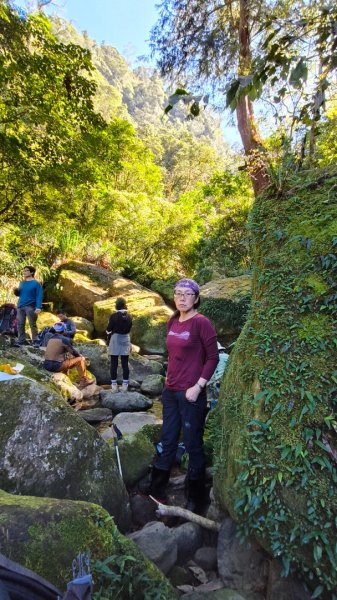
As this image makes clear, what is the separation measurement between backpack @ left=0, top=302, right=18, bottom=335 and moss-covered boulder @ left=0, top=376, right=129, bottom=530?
22.2ft

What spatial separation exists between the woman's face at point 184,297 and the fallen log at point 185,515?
167cm

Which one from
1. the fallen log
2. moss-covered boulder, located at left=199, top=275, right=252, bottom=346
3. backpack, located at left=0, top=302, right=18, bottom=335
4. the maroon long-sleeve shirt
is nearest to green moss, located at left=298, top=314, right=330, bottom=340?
the maroon long-sleeve shirt

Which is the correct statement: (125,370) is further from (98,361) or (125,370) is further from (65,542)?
(65,542)

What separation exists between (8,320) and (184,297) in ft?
24.4

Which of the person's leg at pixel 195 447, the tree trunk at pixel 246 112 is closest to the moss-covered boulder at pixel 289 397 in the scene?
the person's leg at pixel 195 447

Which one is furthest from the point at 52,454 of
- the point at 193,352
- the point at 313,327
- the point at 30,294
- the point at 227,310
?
the point at 227,310

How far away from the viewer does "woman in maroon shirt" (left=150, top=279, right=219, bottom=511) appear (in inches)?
128

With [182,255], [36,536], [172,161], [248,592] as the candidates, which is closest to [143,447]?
[248,592]

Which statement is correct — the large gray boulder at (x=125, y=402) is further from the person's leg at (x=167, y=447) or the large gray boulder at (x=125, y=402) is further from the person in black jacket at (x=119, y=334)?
the person's leg at (x=167, y=447)

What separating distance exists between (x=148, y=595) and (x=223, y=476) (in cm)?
95

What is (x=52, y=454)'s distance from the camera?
2.81m

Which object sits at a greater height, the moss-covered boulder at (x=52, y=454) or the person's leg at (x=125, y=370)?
the moss-covered boulder at (x=52, y=454)

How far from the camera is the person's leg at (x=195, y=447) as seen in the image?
3266 millimetres

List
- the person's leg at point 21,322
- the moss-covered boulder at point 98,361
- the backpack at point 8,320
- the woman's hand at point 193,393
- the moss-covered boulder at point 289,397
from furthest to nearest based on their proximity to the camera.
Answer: the backpack at point 8,320, the person's leg at point 21,322, the moss-covered boulder at point 98,361, the woman's hand at point 193,393, the moss-covered boulder at point 289,397
